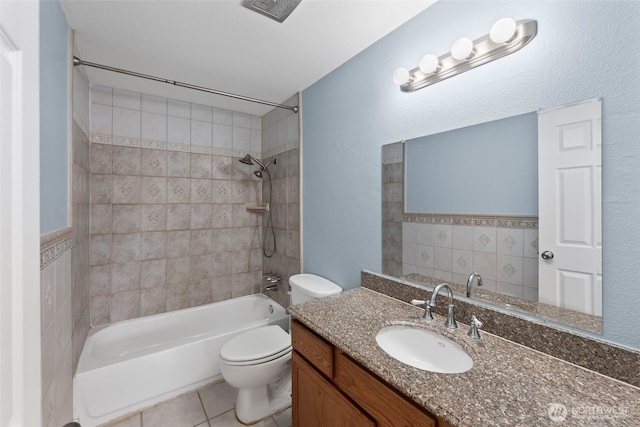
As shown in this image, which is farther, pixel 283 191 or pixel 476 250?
pixel 283 191

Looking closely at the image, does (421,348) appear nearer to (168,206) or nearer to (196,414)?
(196,414)

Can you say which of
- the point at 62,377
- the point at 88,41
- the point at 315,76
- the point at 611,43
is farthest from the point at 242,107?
the point at 611,43

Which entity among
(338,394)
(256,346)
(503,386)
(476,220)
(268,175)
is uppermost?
(268,175)

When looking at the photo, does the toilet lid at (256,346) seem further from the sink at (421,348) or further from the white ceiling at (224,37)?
the white ceiling at (224,37)

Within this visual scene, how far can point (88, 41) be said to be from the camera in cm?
160

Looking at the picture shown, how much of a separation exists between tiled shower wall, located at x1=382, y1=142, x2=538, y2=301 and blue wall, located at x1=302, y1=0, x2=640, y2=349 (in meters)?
0.11

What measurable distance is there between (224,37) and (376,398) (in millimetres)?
1895

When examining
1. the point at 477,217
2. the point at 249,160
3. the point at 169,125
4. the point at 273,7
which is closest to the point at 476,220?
the point at 477,217

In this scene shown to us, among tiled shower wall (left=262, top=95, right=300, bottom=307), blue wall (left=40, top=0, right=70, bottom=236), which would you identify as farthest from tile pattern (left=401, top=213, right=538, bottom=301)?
blue wall (left=40, top=0, right=70, bottom=236)

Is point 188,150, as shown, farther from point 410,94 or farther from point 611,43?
point 611,43

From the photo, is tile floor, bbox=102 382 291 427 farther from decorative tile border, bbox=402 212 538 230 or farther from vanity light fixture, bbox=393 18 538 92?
vanity light fixture, bbox=393 18 538 92

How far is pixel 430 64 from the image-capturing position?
120cm
